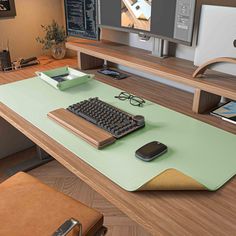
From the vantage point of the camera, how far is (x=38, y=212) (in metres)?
1.06

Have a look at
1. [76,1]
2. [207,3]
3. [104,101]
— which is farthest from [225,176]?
[76,1]

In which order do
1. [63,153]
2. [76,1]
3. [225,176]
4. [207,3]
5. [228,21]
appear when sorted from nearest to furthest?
1. [225,176]
2. [63,153]
3. [228,21]
4. [207,3]
5. [76,1]

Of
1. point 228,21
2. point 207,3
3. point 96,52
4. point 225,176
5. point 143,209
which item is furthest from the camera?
point 96,52

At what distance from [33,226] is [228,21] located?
39.9 inches

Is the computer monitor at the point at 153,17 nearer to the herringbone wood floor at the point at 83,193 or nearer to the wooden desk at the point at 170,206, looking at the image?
the wooden desk at the point at 170,206

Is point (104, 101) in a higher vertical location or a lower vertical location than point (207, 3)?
lower

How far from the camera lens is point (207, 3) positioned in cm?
125

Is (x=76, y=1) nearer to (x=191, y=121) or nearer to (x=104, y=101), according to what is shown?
(x=104, y=101)

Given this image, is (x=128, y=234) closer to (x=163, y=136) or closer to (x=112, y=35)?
(x=163, y=136)

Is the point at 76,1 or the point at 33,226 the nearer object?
the point at 33,226

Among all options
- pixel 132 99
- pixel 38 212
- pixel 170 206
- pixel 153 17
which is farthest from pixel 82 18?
pixel 170 206

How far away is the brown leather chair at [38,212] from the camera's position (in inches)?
39.2

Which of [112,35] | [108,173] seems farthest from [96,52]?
Answer: [108,173]

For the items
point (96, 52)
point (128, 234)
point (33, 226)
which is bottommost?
point (128, 234)
